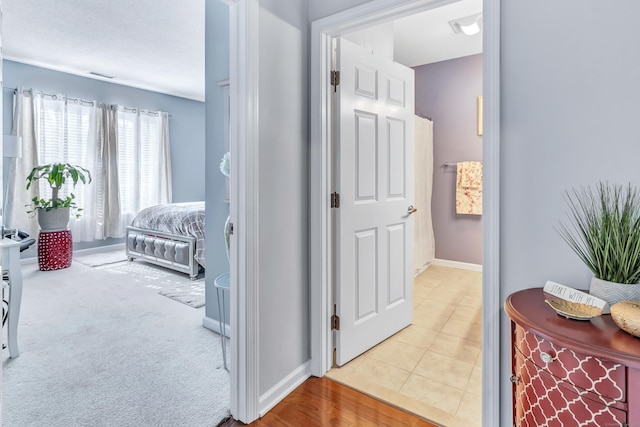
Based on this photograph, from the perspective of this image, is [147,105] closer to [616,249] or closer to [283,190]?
[283,190]

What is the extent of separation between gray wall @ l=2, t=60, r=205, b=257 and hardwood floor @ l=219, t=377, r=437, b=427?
4.83 metres

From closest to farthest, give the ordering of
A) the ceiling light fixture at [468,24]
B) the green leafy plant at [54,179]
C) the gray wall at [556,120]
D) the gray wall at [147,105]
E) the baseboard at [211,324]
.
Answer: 1. the gray wall at [556,120]
2. the baseboard at [211,324]
3. the ceiling light fixture at [468,24]
4. the green leafy plant at [54,179]
5. the gray wall at [147,105]

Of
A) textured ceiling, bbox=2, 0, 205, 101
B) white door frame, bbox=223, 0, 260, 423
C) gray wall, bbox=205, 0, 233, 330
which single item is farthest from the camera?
textured ceiling, bbox=2, 0, 205, 101

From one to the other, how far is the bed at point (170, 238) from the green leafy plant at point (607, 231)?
352 centimetres

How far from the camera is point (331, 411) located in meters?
1.78

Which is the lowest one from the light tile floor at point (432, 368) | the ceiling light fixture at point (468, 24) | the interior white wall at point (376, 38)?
the light tile floor at point (432, 368)

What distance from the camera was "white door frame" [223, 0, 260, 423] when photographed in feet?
5.43

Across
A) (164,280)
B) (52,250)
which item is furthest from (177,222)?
(52,250)

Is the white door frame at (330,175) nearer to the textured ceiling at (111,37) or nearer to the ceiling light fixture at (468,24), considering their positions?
the textured ceiling at (111,37)

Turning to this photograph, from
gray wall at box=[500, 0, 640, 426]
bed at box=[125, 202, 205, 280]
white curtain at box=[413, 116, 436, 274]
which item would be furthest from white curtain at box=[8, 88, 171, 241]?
gray wall at box=[500, 0, 640, 426]

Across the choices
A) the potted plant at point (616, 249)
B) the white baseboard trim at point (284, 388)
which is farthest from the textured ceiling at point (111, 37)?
the potted plant at point (616, 249)

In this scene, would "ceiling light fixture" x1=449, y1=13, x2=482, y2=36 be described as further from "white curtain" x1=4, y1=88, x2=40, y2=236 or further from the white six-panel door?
"white curtain" x1=4, y1=88, x2=40, y2=236

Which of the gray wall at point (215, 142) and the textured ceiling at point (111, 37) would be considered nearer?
the gray wall at point (215, 142)

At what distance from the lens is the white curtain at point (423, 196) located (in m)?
4.11
